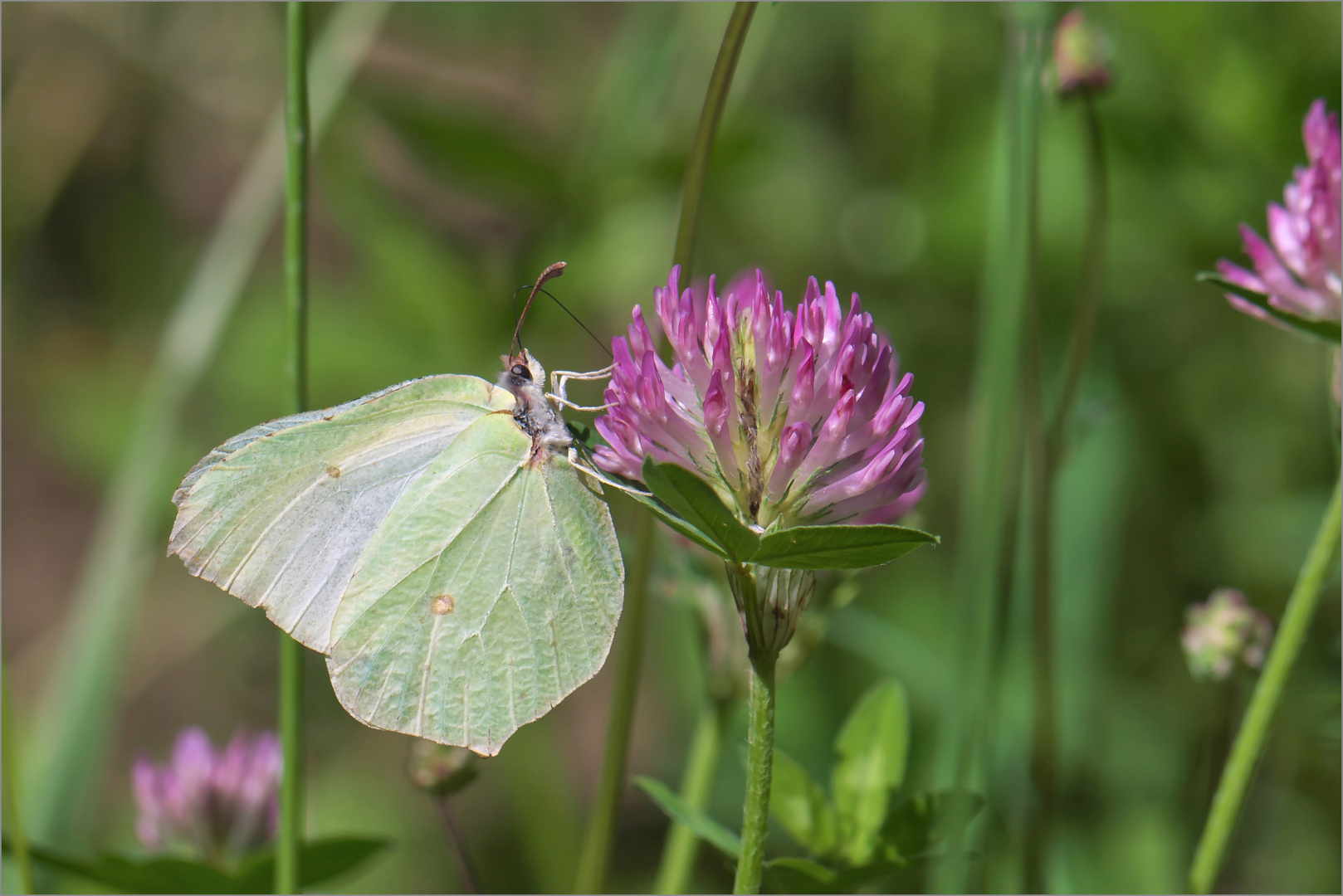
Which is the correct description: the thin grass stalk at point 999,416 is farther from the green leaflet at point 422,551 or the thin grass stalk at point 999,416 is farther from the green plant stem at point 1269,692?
the green leaflet at point 422,551

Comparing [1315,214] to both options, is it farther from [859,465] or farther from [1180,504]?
[1180,504]

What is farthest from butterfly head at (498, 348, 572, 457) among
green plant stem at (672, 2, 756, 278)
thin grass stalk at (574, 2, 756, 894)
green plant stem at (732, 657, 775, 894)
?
green plant stem at (732, 657, 775, 894)

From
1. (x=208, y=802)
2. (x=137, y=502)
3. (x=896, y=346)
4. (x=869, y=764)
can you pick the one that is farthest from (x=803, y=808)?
(x=896, y=346)

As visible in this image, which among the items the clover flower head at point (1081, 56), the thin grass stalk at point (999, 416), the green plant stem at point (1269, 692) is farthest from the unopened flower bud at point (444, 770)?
the clover flower head at point (1081, 56)

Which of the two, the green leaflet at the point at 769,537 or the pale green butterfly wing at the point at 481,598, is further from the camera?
the pale green butterfly wing at the point at 481,598

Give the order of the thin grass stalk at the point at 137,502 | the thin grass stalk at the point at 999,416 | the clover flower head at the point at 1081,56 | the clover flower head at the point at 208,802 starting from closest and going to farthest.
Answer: the thin grass stalk at the point at 999,416
the clover flower head at the point at 1081,56
the clover flower head at the point at 208,802
the thin grass stalk at the point at 137,502

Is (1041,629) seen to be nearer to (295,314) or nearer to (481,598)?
(481,598)
